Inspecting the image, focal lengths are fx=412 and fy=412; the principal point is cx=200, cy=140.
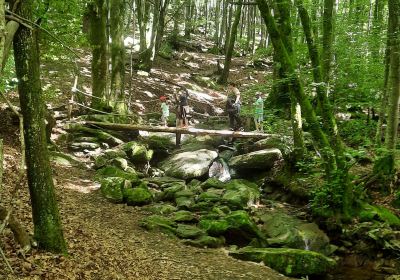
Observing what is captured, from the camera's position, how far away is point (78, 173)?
11.8 m

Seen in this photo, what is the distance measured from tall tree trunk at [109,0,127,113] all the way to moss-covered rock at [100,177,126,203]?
5.94 meters

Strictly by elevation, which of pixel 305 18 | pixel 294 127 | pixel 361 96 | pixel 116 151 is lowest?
pixel 116 151

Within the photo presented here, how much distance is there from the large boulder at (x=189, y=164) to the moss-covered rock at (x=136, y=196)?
2884 millimetres

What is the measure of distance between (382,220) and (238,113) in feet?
26.1

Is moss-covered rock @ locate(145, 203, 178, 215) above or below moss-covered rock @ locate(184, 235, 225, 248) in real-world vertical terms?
above

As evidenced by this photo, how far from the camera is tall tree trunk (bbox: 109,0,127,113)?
16.5 metres

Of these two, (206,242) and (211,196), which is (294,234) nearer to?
(206,242)

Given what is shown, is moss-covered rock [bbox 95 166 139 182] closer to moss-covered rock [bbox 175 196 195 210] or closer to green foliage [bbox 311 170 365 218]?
moss-covered rock [bbox 175 196 195 210]

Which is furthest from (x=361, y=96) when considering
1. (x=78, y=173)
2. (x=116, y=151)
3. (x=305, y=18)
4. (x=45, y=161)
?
(x=45, y=161)

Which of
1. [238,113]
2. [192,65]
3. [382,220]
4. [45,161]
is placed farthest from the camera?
[192,65]

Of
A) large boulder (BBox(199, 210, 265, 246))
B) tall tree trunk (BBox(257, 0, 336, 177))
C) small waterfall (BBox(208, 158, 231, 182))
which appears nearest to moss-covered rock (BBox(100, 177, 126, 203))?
large boulder (BBox(199, 210, 265, 246))

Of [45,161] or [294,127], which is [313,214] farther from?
[45,161]

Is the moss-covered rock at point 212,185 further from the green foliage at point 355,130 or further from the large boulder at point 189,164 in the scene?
the green foliage at point 355,130

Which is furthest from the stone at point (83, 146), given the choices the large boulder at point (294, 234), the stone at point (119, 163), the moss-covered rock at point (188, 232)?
the large boulder at point (294, 234)
